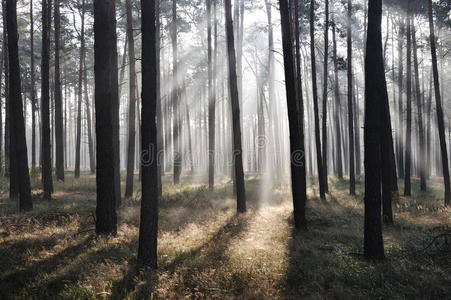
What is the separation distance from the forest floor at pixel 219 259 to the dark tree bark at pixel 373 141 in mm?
462

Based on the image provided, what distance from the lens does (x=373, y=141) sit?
606 cm

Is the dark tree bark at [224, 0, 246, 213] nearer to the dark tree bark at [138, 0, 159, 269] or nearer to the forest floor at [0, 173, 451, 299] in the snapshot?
the forest floor at [0, 173, 451, 299]

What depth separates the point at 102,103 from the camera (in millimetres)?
7523

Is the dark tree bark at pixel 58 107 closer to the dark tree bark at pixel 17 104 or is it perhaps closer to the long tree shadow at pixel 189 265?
the dark tree bark at pixel 17 104

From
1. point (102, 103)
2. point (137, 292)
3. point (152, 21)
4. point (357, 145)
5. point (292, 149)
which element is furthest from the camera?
point (357, 145)

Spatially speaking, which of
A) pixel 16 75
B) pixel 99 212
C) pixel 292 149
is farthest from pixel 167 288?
pixel 16 75

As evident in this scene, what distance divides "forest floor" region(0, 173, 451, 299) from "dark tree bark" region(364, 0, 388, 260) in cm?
46

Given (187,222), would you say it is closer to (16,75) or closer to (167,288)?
(167,288)

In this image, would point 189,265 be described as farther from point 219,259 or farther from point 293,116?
point 293,116

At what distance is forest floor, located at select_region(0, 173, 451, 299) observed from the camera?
15.2ft

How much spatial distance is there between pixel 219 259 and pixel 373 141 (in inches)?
164

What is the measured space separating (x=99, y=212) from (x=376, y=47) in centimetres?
780

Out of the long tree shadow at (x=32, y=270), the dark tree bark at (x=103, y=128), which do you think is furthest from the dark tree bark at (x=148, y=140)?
the dark tree bark at (x=103, y=128)

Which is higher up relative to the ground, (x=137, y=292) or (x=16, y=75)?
(x=16, y=75)
